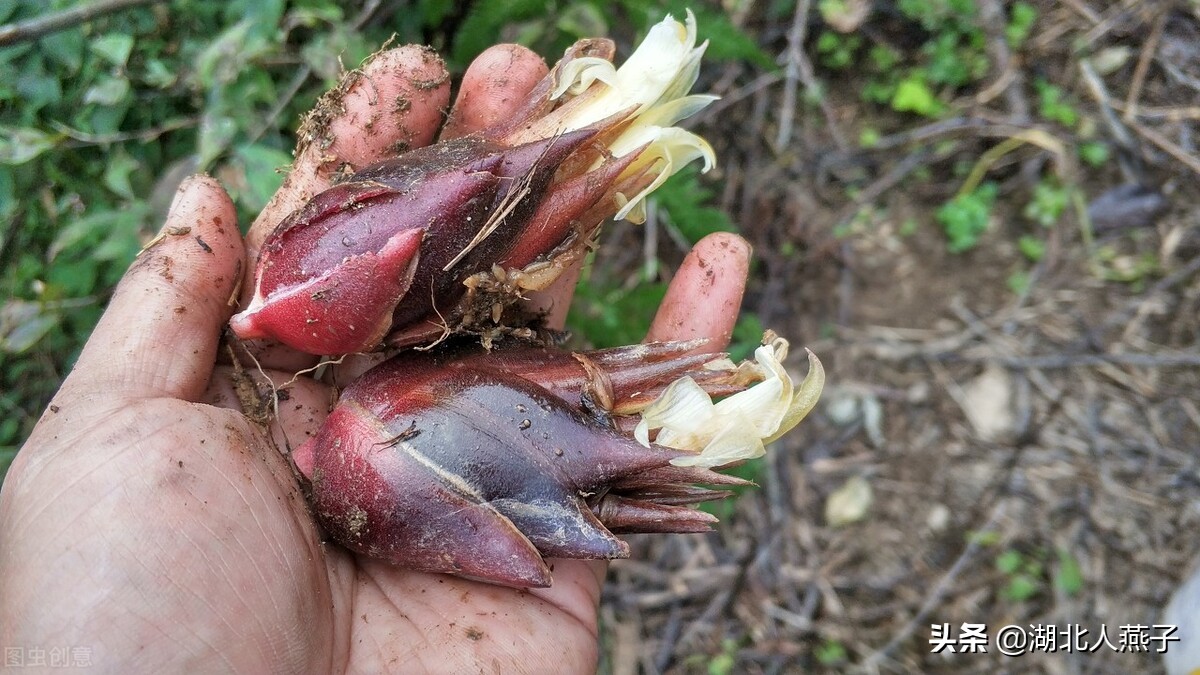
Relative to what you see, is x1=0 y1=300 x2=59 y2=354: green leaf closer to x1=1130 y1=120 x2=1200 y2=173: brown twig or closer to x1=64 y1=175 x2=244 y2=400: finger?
x1=64 y1=175 x2=244 y2=400: finger

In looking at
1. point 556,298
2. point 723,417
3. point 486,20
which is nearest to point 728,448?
point 723,417

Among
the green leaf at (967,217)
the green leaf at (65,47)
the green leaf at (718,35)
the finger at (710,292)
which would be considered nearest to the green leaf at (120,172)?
the green leaf at (65,47)

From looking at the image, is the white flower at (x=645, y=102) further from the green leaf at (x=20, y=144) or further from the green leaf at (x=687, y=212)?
the green leaf at (x=20, y=144)

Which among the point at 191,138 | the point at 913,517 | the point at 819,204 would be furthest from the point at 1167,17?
the point at 191,138

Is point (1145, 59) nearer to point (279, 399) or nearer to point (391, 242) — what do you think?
point (391, 242)

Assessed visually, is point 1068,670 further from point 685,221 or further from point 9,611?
point 9,611

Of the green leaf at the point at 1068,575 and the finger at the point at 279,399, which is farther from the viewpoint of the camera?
the green leaf at the point at 1068,575
